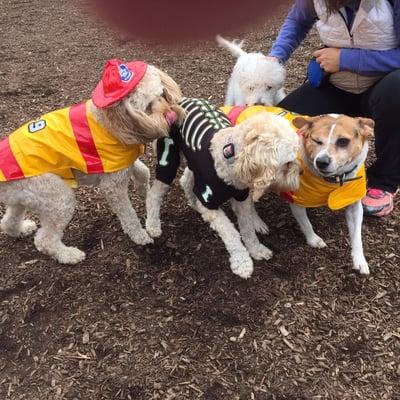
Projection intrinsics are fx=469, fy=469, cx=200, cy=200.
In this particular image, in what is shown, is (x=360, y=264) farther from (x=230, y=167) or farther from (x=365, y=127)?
(x=230, y=167)

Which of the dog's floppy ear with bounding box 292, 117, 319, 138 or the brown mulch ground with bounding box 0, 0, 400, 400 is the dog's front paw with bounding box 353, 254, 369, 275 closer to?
the brown mulch ground with bounding box 0, 0, 400, 400

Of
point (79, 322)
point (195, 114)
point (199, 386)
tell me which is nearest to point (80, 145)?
point (195, 114)

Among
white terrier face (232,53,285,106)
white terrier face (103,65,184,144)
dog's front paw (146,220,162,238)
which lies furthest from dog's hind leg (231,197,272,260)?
white terrier face (232,53,285,106)

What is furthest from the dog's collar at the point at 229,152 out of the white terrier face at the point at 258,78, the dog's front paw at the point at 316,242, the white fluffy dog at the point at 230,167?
the white terrier face at the point at 258,78

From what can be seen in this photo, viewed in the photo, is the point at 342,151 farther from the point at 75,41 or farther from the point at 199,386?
the point at 75,41

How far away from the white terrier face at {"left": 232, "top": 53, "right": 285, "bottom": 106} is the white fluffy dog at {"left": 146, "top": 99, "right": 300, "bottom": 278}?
2.75ft

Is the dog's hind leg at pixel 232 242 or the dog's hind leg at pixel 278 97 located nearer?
the dog's hind leg at pixel 232 242

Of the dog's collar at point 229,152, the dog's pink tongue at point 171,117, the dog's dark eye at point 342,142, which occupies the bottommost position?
the dog's dark eye at point 342,142

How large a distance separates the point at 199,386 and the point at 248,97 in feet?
7.72

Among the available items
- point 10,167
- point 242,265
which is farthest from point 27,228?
point 242,265

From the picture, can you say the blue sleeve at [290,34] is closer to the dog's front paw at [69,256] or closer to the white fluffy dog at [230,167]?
the white fluffy dog at [230,167]

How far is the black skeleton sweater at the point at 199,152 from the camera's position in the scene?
2.69m

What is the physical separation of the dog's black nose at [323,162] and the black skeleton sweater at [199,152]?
0.44 m

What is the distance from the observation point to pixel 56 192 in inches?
110
